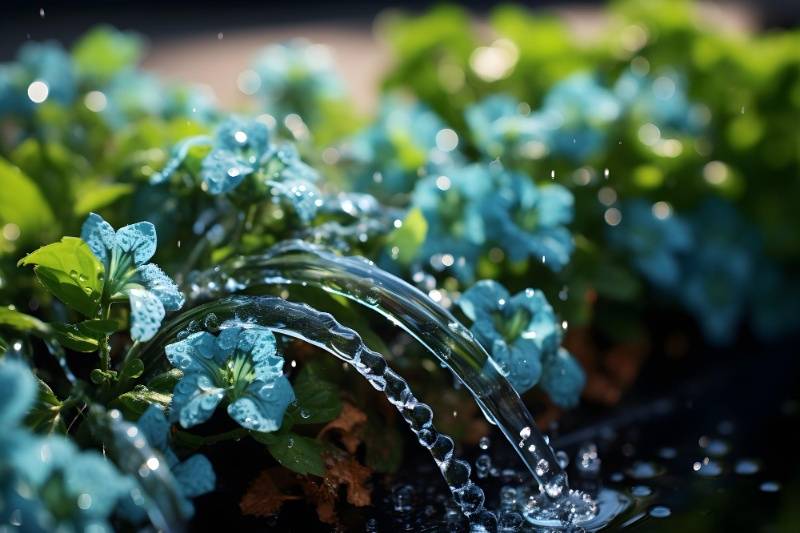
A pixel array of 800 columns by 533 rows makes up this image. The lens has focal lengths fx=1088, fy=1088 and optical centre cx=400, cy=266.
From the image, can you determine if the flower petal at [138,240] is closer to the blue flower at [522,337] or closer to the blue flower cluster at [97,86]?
the blue flower at [522,337]

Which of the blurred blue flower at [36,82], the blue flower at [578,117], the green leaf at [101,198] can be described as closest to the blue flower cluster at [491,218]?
the blue flower at [578,117]

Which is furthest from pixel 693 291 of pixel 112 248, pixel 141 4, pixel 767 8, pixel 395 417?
pixel 141 4

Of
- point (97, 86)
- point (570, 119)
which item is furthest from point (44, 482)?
point (97, 86)

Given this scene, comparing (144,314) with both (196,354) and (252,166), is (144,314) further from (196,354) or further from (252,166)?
(252,166)

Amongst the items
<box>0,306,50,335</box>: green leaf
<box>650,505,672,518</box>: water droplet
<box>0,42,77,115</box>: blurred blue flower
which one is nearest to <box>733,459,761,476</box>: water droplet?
<box>650,505,672,518</box>: water droplet

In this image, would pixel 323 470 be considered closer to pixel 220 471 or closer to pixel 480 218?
pixel 220 471
